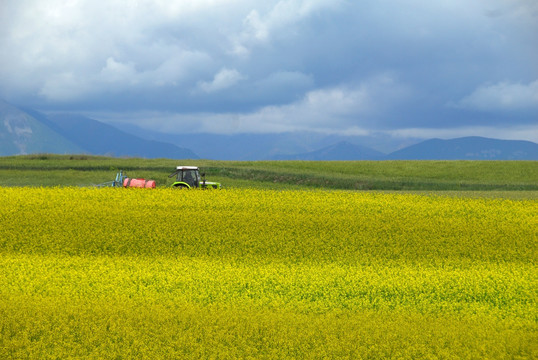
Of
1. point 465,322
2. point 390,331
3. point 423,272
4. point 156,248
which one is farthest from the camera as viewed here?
point 156,248

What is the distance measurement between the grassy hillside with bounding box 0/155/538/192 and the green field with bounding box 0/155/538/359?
52.8 ft

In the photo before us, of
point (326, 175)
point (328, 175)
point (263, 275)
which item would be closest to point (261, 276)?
point (263, 275)

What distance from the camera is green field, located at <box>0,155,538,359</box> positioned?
10.5 metres

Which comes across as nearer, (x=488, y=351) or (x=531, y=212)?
(x=488, y=351)

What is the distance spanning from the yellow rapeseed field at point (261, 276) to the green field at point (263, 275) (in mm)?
56

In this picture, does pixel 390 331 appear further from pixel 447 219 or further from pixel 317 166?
pixel 317 166

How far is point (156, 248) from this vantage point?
66.0ft

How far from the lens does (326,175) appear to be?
53625 mm

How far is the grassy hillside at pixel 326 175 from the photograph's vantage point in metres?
45.9

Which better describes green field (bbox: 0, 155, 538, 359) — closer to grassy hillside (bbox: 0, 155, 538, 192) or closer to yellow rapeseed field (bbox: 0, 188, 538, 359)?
yellow rapeseed field (bbox: 0, 188, 538, 359)

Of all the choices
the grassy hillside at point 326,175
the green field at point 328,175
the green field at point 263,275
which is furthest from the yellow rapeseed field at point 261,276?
the grassy hillside at point 326,175

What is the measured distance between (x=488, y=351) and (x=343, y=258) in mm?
9064

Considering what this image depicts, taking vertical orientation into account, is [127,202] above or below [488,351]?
above

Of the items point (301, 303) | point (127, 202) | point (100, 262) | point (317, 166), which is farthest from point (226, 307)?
point (317, 166)
